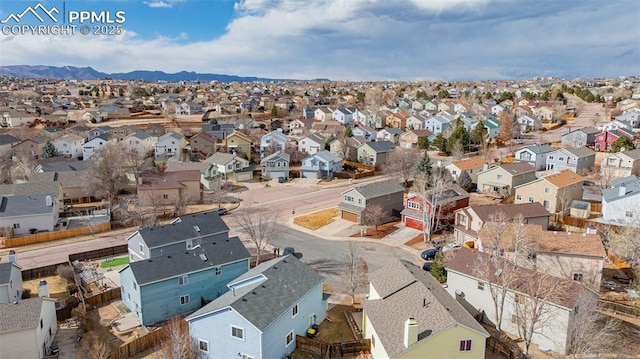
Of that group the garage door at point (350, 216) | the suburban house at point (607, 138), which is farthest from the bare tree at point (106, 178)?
the suburban house at point (607, 138)

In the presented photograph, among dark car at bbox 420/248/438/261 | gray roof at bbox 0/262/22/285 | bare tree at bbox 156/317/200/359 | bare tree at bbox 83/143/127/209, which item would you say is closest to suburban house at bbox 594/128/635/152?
dark car at bbox 420/248/438/261

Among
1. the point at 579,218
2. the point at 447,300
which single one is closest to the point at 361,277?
the point at 447,300

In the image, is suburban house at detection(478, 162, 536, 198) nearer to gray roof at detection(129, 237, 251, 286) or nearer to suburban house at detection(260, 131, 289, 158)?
suburban house at detection(260, 131, 289, 158)

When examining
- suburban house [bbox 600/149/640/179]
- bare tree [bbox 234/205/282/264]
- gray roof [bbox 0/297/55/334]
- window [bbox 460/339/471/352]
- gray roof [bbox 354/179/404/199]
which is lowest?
bare tree [bbox 234/205/282/264]

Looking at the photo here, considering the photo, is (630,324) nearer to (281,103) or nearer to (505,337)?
(505,337)

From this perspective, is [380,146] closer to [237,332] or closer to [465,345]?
[465,345]

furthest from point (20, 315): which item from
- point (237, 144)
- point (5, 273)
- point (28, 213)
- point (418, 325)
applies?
point (237, 144)
